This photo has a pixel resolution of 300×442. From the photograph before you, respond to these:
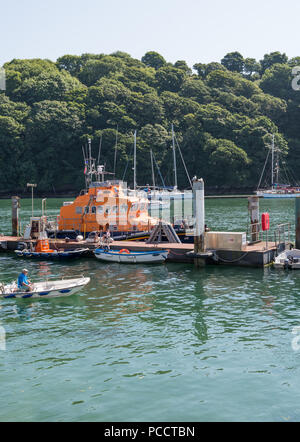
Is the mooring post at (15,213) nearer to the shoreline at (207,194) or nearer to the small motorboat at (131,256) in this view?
the small motorboat at (131,256)

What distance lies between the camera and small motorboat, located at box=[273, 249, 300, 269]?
2653 cm

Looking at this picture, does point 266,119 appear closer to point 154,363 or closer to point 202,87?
point 202,87

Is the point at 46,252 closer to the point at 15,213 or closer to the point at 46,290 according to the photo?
the point at 15,213

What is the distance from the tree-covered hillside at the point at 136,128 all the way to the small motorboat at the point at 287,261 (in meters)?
91.1

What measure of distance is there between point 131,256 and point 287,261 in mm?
9411

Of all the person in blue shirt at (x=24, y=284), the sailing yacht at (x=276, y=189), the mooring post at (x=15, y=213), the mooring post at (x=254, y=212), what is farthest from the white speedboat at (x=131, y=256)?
the sailing yacht at (x=276, y=189)

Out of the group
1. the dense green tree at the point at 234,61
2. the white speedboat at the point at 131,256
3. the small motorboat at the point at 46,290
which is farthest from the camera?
the dense green tree at the point at 234,61

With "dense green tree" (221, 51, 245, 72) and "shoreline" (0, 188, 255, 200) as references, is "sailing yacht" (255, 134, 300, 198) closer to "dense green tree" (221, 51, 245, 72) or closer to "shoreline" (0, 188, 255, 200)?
"shoreline" (0, 188, 255, 200)

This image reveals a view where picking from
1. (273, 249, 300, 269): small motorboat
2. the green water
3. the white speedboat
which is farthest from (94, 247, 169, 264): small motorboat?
(273, 249, 300, 269): small motorboat

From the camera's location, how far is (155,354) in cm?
1428

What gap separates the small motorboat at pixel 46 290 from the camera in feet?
67.6

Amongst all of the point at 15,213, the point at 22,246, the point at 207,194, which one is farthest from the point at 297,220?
the point at 207,194

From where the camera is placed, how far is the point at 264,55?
189 metres
